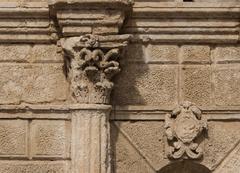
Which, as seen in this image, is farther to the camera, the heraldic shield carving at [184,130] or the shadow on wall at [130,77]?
the shadow on wall at [130,77]

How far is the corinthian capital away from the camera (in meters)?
6.44

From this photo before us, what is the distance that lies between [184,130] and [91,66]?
2.78 ft

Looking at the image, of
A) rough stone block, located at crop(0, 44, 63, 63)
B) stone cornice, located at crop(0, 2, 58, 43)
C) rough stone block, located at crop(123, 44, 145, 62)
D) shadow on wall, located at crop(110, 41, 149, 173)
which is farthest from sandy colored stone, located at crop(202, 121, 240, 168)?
stone cornice, located at crop(0, 2, 58, 43)

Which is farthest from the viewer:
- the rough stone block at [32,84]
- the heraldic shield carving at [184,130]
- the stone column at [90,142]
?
the rough stone block at [32,84]

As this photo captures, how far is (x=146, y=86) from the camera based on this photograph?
6.71m

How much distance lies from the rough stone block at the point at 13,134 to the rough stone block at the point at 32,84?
0.54 feet

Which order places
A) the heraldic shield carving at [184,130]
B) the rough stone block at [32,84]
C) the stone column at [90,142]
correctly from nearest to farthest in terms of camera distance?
the stone column at [90,142] → the heraldic shield carving at [184,130] → the rough stone block at [32,84]

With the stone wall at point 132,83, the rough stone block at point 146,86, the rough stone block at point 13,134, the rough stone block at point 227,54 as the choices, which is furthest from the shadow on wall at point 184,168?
the rough stone block at point 13,134

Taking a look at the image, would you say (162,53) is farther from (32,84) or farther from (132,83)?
(32,84)

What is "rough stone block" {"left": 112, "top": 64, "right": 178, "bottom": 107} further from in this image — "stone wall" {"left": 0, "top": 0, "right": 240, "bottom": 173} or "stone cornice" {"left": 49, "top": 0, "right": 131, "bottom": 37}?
"stone cornice" {"left": 49, "top": 0, "right": 131, "bottom": 37}

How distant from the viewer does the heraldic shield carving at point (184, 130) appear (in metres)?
6.57

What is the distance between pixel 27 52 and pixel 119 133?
0.94 meters

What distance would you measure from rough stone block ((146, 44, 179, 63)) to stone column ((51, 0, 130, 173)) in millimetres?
312

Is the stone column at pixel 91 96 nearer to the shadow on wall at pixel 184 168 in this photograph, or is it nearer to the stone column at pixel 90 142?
the stone column at pixel 90 142
